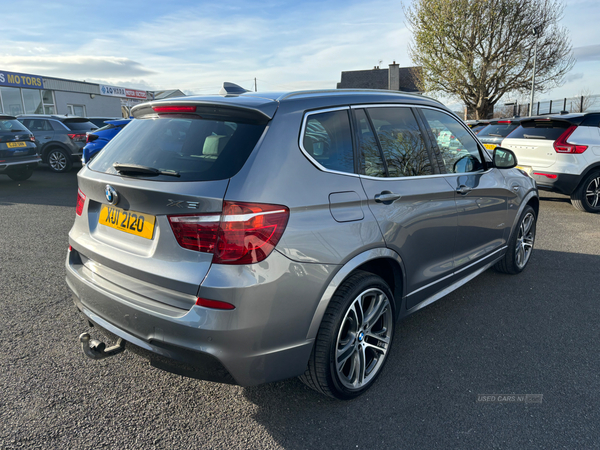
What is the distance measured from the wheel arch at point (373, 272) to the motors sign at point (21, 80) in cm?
3168

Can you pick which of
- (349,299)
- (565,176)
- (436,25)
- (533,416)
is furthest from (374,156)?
(436,25)

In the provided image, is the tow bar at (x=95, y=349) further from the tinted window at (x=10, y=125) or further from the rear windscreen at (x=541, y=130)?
the tinted window at (x=10, y=125)

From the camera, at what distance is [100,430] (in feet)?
7.55

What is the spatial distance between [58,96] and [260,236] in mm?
36128

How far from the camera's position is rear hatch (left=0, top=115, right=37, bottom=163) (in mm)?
10414

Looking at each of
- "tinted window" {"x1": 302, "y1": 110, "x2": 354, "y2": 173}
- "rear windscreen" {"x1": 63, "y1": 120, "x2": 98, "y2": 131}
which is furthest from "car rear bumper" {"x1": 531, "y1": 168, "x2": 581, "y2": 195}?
"rear windscreen" {"x1": 63, "y1": 120, "x2": 98, "y2": 131}

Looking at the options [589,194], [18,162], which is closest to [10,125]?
[18,162]

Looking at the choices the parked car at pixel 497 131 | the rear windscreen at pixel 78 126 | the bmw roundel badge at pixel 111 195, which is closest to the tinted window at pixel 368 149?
the bmw roundel badge at pixel 111 195

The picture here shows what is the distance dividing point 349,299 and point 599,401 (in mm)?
1599

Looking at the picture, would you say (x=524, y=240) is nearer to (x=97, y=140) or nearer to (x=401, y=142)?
(x=401, y=142)

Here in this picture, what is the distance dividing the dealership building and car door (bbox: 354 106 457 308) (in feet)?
76.5

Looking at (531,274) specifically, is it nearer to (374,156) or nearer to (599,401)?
(599,401)

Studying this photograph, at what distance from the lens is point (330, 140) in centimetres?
247

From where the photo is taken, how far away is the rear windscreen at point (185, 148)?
2.14 metres
